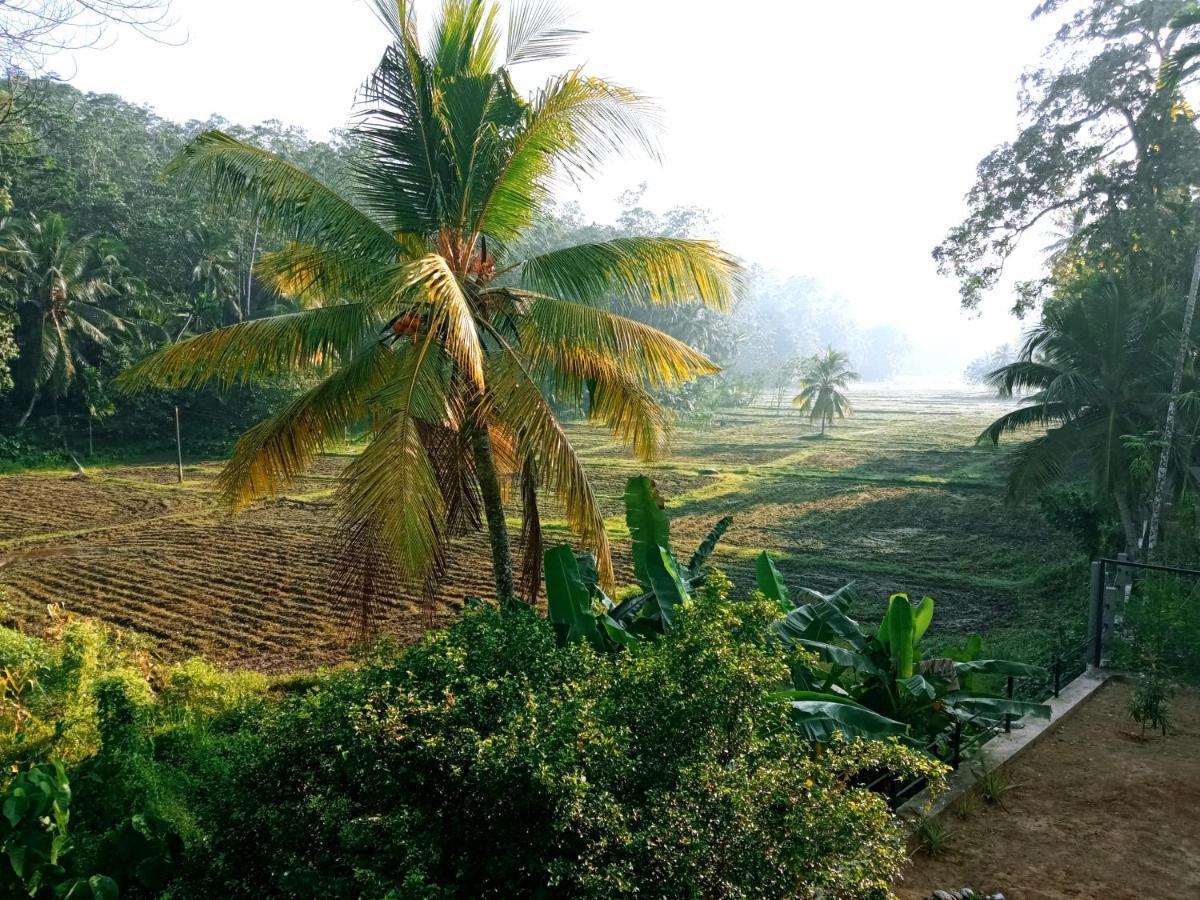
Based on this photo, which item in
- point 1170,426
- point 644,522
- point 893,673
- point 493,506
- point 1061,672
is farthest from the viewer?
point 1170,426

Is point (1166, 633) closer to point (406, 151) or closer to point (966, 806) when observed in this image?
point (966, 806)

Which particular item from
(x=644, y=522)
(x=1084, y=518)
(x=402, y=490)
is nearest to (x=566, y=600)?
(x=644, y=522)

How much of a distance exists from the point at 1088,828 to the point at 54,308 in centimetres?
2776

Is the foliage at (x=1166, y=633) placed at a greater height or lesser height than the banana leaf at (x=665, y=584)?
lesser

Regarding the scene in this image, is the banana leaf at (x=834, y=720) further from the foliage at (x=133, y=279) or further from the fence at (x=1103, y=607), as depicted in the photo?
the foliage at (x=133, y=279)

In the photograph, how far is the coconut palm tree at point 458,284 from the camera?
650cm

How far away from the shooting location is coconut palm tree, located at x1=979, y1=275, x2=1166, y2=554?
1371 cm

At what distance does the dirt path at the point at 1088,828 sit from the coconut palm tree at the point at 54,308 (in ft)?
86.3

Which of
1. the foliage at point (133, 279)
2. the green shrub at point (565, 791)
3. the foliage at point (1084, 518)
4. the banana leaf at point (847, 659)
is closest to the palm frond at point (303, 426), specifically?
the green shrub at point (565, 791)

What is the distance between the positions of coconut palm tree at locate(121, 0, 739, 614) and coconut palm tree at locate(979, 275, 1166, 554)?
9.79m

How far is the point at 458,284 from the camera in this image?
20.3 feet

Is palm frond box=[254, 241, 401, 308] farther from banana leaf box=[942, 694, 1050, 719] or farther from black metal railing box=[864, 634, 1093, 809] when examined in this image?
banana leaf box=[942, 694, 1050, 719]

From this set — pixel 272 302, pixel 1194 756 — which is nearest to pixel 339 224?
pixel 1194 756

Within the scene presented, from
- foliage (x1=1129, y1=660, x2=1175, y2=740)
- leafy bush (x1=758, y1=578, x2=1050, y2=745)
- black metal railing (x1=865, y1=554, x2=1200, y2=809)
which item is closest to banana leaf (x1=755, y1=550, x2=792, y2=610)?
leafy bush (x1=758, y1=578, x2=1050, y2=745)
